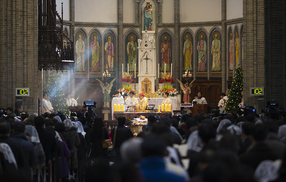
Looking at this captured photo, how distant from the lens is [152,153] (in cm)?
317

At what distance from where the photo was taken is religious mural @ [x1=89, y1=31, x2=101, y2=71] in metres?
26.3

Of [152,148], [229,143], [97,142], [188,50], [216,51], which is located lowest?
[97,142]

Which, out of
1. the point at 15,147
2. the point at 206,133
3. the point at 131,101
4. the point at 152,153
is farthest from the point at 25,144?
the point at 131,101

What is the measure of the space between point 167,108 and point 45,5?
6.31 metres

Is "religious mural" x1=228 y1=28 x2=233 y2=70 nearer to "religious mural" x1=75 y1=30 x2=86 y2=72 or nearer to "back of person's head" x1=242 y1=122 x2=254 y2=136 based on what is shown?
"religious mural" x1=75 y1=30 x2=86 y2=72

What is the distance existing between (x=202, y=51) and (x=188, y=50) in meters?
0.88

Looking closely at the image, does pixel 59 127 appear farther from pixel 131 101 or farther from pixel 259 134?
pixel 131 101

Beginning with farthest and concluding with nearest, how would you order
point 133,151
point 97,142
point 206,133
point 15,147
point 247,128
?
point 97,142 → point 15,147 → point 247,128 → point 206,133 → point 133,151

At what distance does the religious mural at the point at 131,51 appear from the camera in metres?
26.6

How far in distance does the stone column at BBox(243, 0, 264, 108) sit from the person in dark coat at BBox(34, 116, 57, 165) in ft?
34.5

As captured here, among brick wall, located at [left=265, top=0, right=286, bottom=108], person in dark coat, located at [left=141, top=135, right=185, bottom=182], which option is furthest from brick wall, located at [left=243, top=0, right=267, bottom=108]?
person in dark coat, located at [left=141, top=135, right=185, bottom=182]

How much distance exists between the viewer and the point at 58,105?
19719 millimetres

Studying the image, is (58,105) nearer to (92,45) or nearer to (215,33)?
(92,45)

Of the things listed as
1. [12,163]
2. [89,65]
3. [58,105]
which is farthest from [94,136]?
[89,65]
